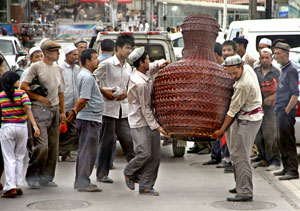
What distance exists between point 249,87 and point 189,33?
104cm

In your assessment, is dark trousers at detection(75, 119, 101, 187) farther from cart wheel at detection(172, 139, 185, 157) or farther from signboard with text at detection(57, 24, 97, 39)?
signboard with text at detection(57, 24, 97, 39)

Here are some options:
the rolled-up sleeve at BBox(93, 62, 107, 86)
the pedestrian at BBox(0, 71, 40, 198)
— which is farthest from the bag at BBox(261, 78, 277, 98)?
the pedestrian at BBox(0, 71, 40, 198)

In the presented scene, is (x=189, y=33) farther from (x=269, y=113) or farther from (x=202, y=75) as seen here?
(x=269, y=113)

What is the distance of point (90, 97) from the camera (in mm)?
9039

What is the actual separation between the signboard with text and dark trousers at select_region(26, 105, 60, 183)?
32.7m

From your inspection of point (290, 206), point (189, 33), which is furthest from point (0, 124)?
point (290, 206)

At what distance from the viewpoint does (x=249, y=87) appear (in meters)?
8.23

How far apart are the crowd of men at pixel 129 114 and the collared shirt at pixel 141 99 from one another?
0.04ft

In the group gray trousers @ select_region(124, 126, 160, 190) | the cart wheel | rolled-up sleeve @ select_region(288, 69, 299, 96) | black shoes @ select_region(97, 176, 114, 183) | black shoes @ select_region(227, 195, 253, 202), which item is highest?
rolled-up sleeve @ select_region(288, 69, 299, 96)

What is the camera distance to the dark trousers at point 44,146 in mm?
9117

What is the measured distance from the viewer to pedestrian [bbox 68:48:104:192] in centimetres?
908

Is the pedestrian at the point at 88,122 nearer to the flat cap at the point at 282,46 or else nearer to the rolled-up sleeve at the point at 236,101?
the rolled-up sleeve at the point at 236,101

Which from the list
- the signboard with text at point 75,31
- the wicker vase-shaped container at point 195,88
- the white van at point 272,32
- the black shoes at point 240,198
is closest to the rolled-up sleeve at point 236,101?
the wicker vase-shaped container at point 195,88

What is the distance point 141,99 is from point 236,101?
125 centimetres
